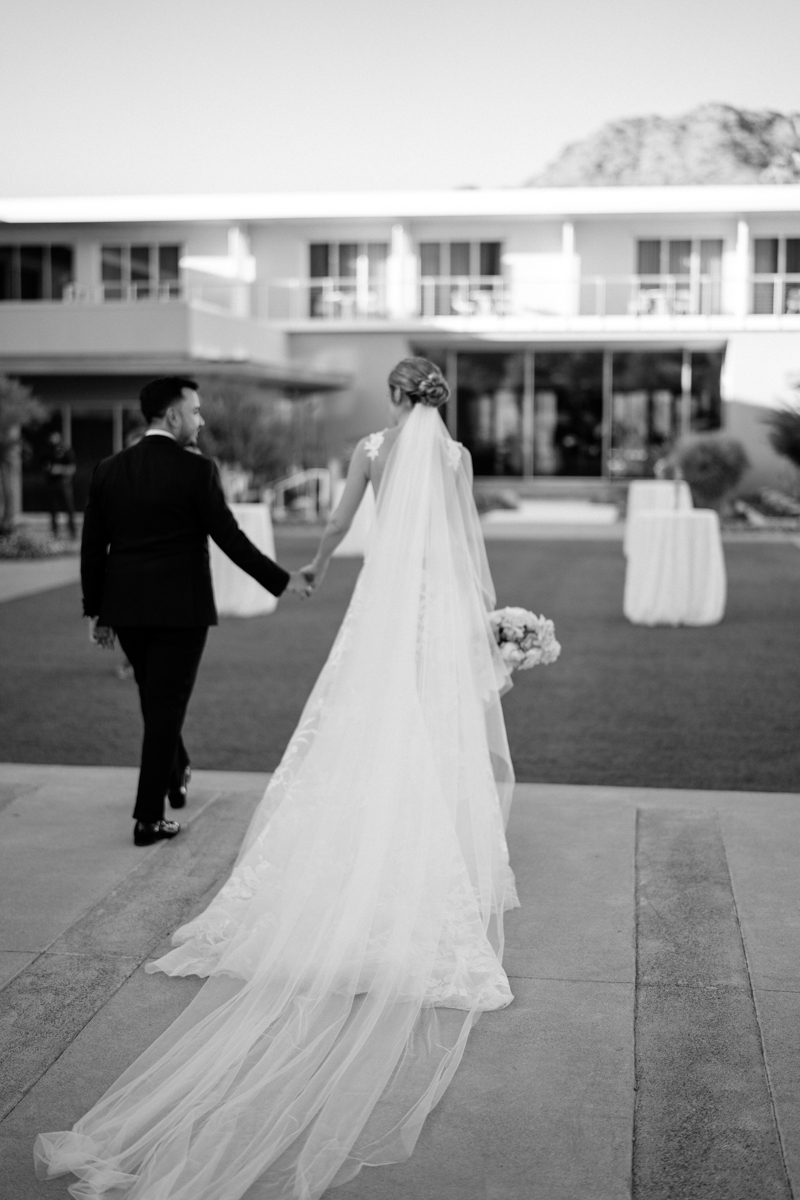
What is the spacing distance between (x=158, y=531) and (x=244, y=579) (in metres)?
7.06

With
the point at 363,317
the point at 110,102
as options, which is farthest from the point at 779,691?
the point at 363,317

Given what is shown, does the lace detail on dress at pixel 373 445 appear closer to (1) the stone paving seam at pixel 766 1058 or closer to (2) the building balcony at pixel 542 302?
(1) the stone paving seam at pixel 766 1058

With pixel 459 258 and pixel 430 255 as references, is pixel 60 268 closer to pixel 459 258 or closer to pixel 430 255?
pixel 430 255

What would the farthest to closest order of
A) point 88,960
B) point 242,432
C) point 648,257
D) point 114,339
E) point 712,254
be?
point 648,257
point 712,254
point 114,339
point 242,432
point 88,960

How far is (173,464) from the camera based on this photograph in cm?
528

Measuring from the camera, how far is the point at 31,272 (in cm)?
3250

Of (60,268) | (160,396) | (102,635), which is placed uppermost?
(60,268)

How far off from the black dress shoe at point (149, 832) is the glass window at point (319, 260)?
2881 centimetres

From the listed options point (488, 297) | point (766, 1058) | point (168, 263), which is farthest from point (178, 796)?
point (168, 263)

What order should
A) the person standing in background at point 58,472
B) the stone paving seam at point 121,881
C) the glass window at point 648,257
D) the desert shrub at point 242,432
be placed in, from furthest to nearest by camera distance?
the glass window at point 648,257 < the desert shrub at point 242,432 < the person standing in background at point 58,472 < the stone paving seam at point 121,881

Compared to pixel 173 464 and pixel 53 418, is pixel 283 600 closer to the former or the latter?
pixel 173 464

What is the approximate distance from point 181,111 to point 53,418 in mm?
7791

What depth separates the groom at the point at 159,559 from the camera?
5289 millimetres

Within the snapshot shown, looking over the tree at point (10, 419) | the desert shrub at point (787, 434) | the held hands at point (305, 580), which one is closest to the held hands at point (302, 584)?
the held hands at point (305, 580)
